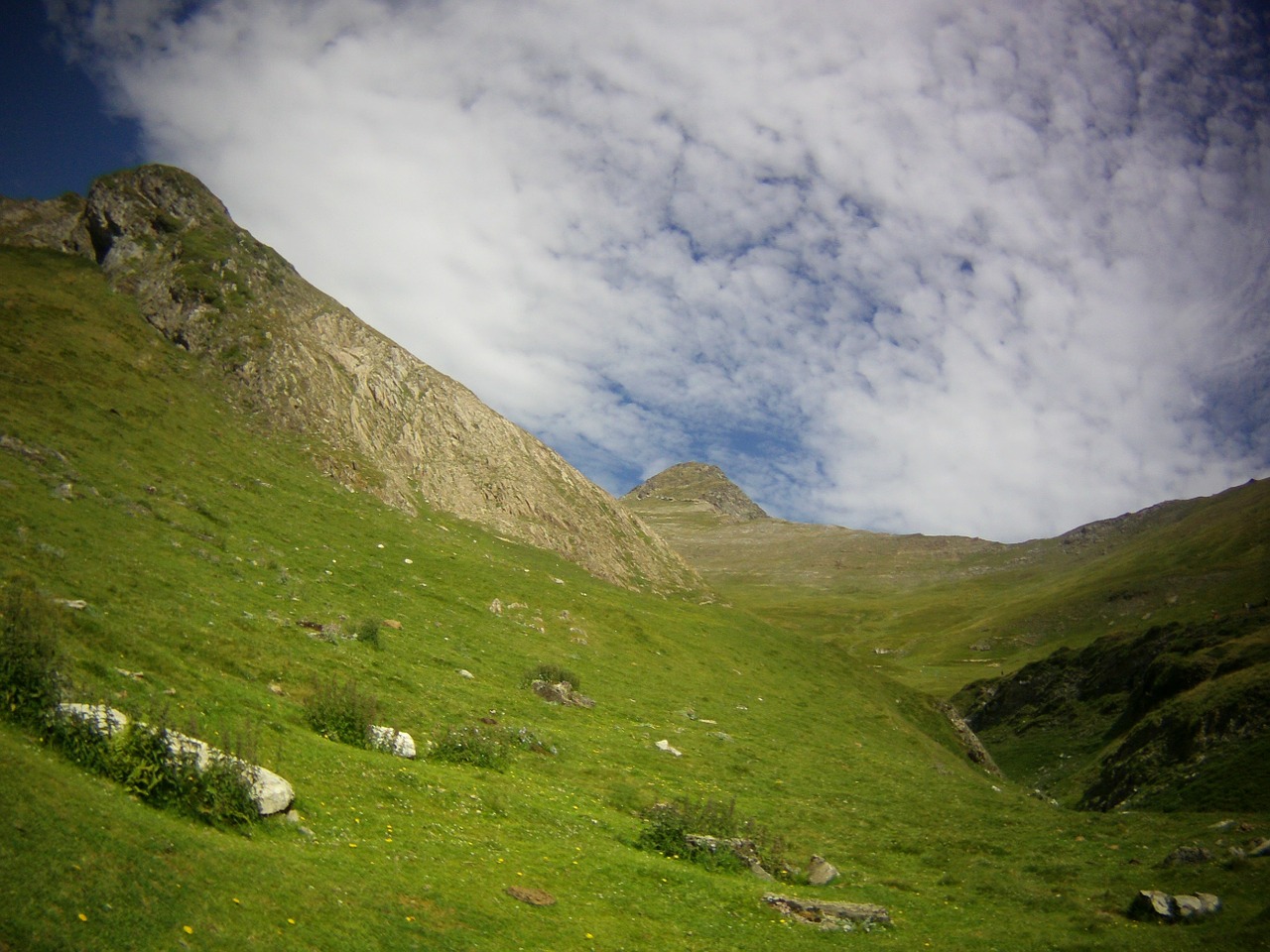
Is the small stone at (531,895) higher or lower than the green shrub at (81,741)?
lower

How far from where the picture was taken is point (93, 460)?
42188 mm

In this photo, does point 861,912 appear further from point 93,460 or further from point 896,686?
point 896,686

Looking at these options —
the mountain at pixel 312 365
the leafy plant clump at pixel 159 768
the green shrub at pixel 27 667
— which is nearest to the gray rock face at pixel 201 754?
the leafy plant clump at pixel 159 768

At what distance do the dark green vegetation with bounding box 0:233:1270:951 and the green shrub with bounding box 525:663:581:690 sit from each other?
1219 mm

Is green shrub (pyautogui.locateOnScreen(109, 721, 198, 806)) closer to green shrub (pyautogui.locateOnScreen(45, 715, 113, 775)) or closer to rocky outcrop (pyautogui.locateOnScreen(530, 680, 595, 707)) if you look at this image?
green shrub (pyautogui.locateOnScreen(45, 715, 113, 775))

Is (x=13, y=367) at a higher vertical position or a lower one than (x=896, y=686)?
higher

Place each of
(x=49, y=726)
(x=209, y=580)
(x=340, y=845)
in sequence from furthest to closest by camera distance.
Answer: (x=209, y=580) → (x=340, y=845) → (x=49, y=726)

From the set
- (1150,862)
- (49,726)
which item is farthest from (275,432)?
(1150,862)

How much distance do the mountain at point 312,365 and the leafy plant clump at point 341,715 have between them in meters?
43.3

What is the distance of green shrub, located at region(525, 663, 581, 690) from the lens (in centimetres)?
4347

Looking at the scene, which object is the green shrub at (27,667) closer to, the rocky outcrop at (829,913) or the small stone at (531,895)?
the small stone at (531,895)

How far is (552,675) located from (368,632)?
1228 cm

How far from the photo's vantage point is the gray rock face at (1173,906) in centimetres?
2052

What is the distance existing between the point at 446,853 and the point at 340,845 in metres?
3.08
